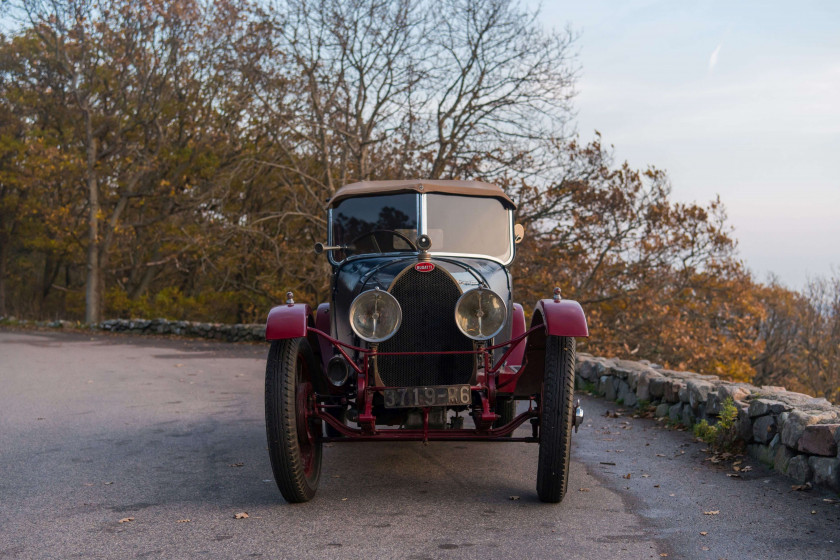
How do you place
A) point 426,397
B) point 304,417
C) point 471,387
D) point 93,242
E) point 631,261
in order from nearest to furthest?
point 426,397 < point 471,387 < point 304,417 < point 631,261 < point 93,242

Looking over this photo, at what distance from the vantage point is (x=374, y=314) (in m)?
5.56

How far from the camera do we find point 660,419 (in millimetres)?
9266

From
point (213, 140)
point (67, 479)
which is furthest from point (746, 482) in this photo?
point (213, 140)

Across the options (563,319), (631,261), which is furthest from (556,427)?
(631,261)

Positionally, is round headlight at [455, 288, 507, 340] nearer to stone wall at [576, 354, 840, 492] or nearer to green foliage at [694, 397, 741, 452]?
stone wall at [576, 354, 840, 492]

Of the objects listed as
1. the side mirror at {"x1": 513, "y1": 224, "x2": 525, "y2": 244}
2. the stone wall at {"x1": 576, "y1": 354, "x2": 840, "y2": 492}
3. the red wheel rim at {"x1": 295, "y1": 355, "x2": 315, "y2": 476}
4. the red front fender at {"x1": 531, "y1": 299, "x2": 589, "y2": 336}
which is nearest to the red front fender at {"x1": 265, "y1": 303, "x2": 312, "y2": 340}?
the red wheel rim at {"x1": 295, "y1": 355, "x2": 315, "y2": 476}

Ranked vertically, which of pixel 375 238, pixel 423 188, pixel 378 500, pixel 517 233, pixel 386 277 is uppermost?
pixel 423 188

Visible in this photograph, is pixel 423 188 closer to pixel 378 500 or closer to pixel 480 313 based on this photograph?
pixel 480 313

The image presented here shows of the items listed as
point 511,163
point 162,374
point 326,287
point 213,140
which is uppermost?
point 213,140

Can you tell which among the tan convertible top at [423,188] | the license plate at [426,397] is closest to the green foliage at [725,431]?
the tan convertible top at [423,188]

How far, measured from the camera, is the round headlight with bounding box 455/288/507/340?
557 cm

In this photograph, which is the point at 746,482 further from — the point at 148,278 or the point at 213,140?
the point at 148,278

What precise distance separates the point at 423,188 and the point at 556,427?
8.11ft

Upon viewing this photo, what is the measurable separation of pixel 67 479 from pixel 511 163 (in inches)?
652
